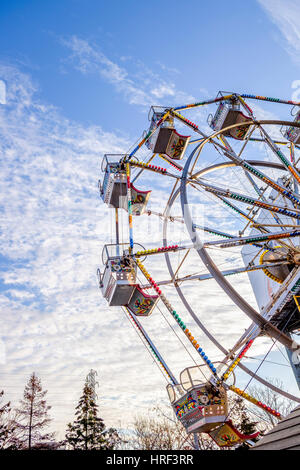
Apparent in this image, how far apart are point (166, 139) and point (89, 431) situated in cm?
2967

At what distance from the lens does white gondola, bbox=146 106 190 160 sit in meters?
16.2

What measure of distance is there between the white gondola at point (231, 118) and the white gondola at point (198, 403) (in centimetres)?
1062

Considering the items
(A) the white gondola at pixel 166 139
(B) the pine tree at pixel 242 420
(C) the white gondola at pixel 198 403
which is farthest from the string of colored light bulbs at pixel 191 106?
(B) the pine tree at pixel 242 420

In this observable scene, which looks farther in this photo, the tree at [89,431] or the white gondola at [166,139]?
the tree at [89,431]

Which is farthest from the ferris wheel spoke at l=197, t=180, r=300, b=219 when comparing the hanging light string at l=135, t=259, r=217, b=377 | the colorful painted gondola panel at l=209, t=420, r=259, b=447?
the colorful painted gondola panel at l=209, t=420, r=259, b=447

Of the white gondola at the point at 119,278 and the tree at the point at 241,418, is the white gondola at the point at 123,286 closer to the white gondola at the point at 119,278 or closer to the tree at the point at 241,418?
the white gondola at the point at 119,278

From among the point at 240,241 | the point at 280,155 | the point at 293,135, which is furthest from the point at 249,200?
the point at 293,135

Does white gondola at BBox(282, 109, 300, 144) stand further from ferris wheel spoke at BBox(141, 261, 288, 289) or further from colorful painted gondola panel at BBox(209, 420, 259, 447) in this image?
colorful painted gondola panel at BBox(209, 420, 259, 447)

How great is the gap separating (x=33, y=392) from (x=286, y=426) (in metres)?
33.3

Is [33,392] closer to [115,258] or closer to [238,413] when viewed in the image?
[238,413]

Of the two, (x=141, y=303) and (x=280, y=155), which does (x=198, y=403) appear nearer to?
(x=141, y=303)

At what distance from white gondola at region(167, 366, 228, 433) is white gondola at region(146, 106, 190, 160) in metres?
9.19

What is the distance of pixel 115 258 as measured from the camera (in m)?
13.0

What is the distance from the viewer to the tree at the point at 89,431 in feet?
114
